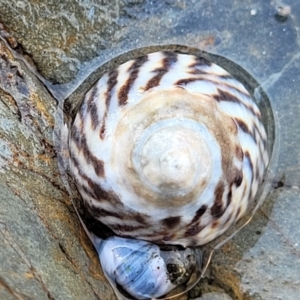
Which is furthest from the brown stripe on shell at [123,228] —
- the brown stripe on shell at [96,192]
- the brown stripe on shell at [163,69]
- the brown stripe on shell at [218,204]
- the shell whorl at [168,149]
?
the brown stripe on shell at [163,69]

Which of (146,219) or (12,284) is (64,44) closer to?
(146,219)

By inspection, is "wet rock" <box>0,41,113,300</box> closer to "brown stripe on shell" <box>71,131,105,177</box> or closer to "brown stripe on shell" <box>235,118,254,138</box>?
"brown stripe on shell" <box>71,131,105,177</box>

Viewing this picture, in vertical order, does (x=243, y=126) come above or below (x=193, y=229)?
above

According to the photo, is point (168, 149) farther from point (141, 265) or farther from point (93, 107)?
point (141, 265)

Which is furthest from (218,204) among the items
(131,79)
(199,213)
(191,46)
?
(191,46)

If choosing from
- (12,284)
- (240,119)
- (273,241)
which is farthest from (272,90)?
(12,284)

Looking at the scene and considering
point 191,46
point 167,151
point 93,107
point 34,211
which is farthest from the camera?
point 191,46

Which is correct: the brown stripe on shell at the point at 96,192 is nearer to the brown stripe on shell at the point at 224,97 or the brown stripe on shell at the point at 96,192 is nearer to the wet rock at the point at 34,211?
the wet rock at the point at 34,211
